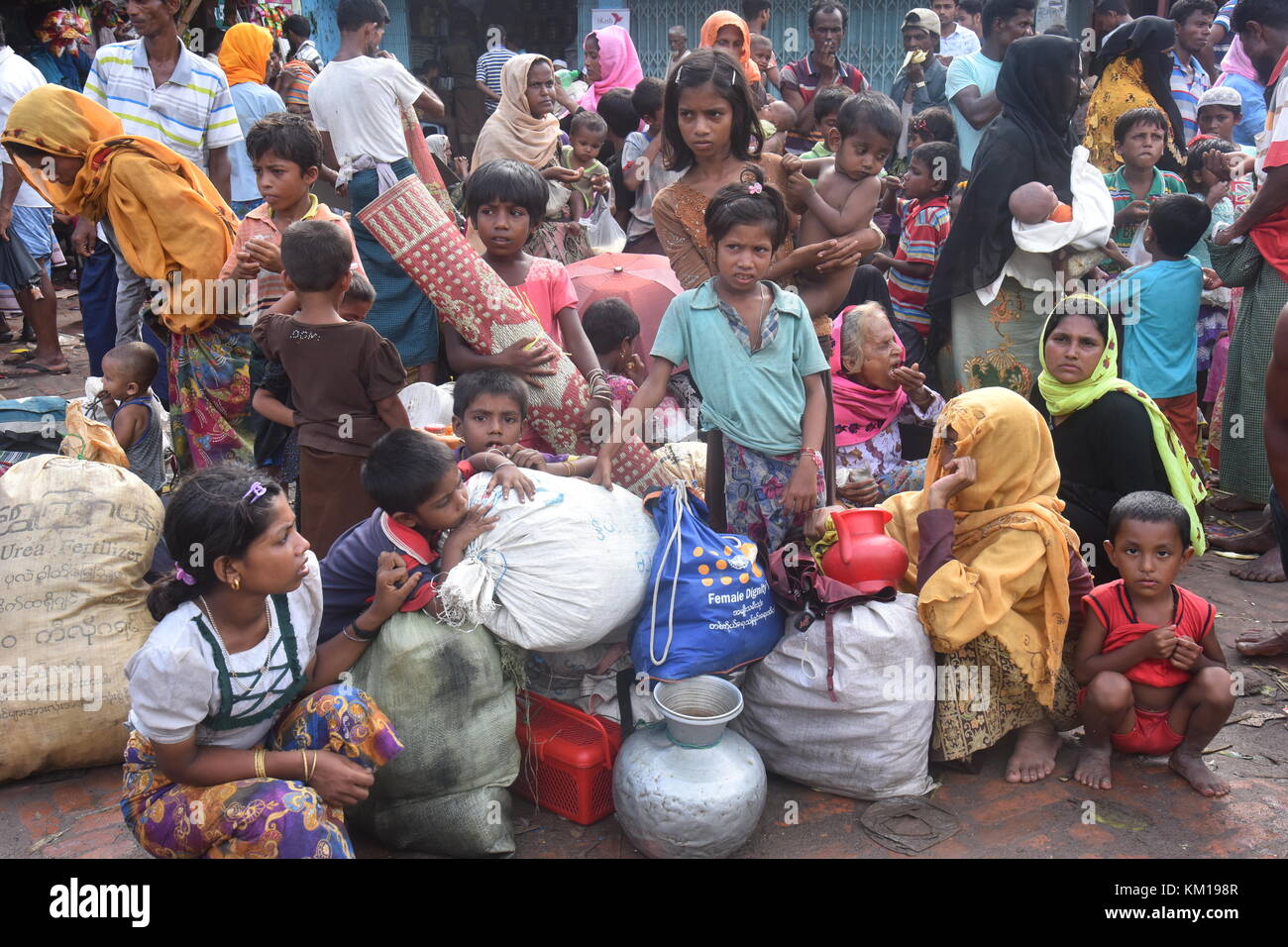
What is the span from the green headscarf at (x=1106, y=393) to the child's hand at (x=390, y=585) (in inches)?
98.9

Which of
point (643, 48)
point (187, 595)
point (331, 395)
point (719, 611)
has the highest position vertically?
point (643, 48)

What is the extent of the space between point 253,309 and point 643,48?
449 inches

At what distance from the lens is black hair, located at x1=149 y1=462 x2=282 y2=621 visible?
2.43 m

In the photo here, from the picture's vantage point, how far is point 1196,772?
129 inches

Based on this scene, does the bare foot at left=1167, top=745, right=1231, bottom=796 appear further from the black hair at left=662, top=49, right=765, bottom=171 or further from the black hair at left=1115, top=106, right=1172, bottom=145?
the black hair at left=1115, top=106, right=1172, bottom=145

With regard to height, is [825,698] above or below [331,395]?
below

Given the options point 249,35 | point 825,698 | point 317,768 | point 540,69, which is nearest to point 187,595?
point 317,768

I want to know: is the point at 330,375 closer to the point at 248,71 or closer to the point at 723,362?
the point at 723,362

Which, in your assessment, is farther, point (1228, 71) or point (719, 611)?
point (1228, 71)

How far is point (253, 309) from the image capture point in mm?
4480

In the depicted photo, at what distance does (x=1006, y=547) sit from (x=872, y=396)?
1219 mm

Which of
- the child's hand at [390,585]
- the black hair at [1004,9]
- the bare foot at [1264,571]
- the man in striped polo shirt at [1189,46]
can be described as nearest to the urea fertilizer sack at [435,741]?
Answer: the child's hand at [390,585]

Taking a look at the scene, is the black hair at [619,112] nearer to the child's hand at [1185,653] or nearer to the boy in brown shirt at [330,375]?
the boy in brown shirt at [330,375]
